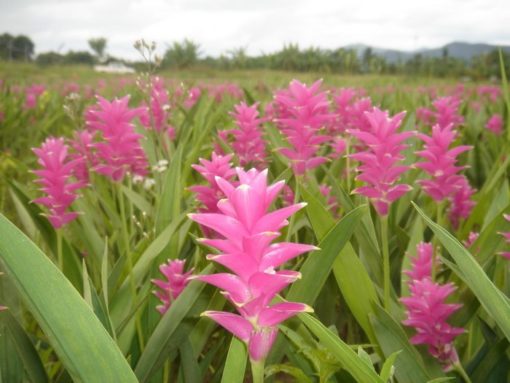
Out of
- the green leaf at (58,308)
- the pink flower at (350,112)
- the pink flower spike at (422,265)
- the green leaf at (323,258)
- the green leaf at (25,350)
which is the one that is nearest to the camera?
the green leaf at (58,308)

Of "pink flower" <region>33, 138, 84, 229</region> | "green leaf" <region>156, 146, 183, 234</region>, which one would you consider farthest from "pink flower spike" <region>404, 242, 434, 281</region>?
"pink flower" <region>33, 138, 84, 229</region>

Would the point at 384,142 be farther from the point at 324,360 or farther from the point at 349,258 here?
the point at 324,360

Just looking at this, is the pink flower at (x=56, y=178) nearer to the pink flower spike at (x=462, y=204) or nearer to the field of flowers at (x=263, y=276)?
the field of flowers at (x=263, y=276)

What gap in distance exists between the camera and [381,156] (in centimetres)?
131

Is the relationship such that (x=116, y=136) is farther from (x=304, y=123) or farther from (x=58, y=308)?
(x=58, y=308)

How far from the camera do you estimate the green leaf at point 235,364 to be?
33.1 inches

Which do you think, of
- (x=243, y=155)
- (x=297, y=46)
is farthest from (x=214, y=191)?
(x=297, y=46)

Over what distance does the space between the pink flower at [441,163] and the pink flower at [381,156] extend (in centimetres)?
10

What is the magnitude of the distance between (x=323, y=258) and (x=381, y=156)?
1.25 feet

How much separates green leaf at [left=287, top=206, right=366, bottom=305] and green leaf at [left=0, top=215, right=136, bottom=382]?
0.49 meters

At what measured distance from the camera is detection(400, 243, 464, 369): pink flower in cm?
114

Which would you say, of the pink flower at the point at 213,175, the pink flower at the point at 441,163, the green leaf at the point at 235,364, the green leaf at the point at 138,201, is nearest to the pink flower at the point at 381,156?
the pink flower at the point at 441,163

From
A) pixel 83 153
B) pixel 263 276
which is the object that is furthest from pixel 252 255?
pixel 83 153

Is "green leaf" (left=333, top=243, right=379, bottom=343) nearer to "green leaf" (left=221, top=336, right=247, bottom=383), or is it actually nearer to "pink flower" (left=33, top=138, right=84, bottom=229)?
"green leaf" (left=221, top=336, right=247, bottom=383)
